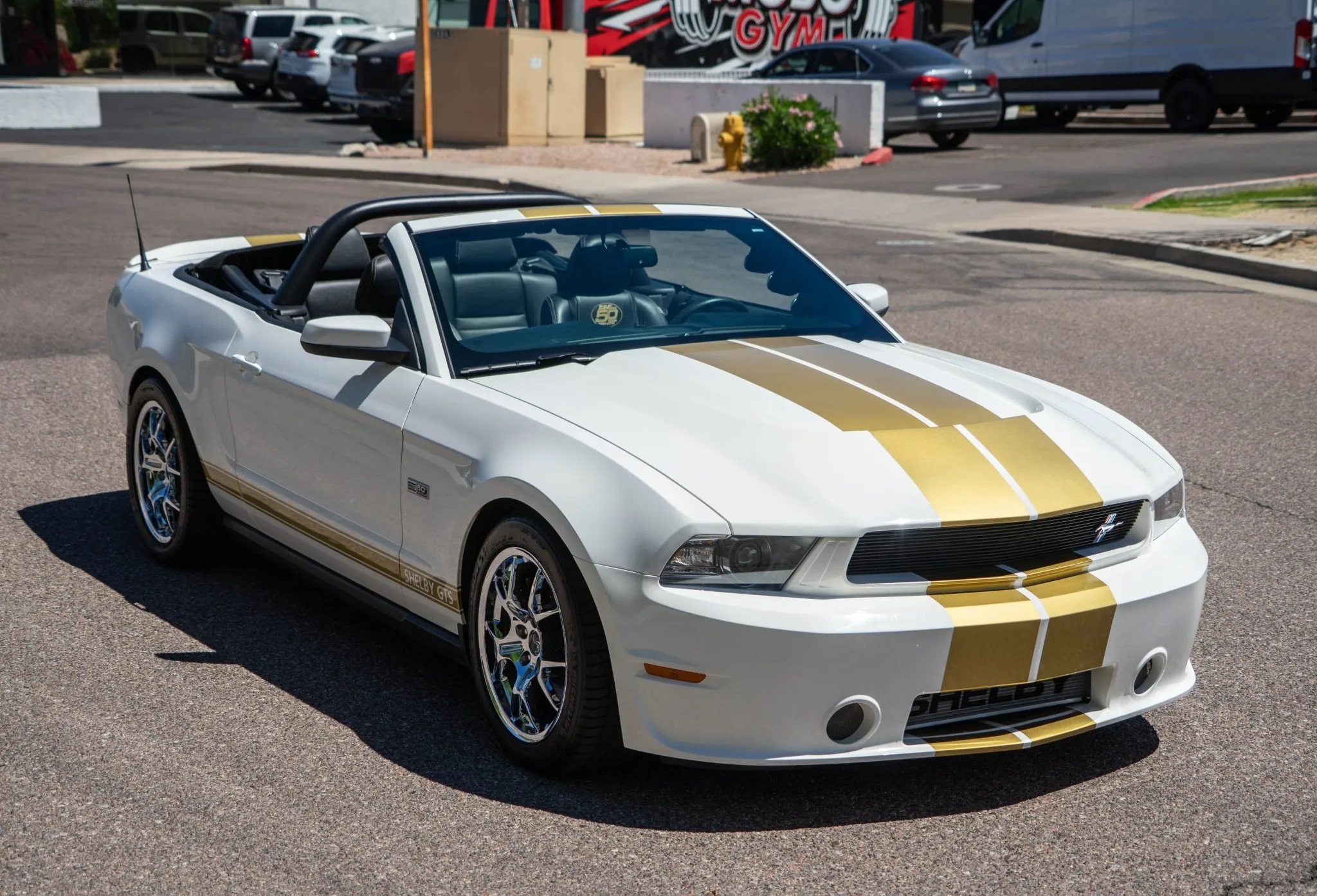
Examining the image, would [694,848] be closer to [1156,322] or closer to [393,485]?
[393,485]

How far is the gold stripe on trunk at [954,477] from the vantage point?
3934 millimetres

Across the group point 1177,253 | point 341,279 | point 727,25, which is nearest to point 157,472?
point 341,279

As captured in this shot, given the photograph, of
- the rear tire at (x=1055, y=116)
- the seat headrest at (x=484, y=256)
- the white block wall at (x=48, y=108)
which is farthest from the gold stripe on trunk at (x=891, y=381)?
the white block wall at (x=48, y=108)

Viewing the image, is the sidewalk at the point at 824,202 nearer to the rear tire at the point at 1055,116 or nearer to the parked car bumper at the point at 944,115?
the parked car bumper at the point at 944,115

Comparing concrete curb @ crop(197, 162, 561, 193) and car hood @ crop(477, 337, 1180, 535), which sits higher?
car hood @ crop(477, 337, 1180, 535)

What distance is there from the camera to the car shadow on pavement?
4.08 meters

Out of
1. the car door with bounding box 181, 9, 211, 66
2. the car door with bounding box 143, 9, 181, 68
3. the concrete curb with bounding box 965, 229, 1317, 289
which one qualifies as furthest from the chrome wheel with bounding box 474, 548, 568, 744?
the car door with bounding box 181, 9, 211, 66

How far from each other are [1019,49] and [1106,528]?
90.0ft

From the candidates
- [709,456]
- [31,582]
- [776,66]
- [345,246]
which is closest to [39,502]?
[31,582]

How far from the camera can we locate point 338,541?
510 centimetres

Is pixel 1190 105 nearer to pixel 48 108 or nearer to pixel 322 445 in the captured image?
pixel 48 108

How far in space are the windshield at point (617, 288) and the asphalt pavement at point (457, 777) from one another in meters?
1.12

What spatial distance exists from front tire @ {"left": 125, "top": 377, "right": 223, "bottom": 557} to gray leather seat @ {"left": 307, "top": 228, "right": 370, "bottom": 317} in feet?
2.26

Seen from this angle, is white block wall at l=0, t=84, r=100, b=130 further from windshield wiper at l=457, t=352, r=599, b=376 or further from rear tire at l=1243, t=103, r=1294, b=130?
windshield wiper at l=457, t=352, r=599, b=376
